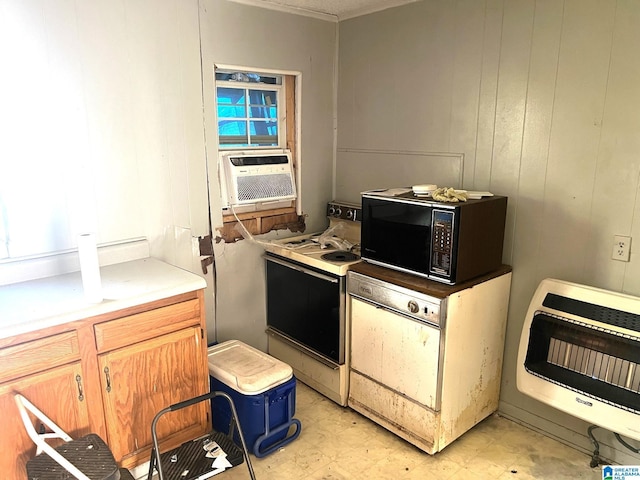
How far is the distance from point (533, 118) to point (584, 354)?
3.79 ft

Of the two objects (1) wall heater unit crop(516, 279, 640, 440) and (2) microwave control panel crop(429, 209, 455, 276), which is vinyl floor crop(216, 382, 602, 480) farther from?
(2) microwave control panel crop(429, 209, 455, 276)

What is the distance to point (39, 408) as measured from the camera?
71.7 inches

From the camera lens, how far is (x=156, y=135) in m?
2.58

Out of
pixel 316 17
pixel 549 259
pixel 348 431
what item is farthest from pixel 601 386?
pixel 316 17

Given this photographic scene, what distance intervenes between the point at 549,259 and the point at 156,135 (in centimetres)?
215

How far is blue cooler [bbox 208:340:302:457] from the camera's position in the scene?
2.38 m

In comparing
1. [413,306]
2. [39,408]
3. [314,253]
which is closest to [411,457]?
[413,306]

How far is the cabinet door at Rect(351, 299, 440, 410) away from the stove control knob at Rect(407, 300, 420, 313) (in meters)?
0.06

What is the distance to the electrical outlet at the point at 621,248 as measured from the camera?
2156 mm

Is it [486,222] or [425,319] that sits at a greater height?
[486,222]

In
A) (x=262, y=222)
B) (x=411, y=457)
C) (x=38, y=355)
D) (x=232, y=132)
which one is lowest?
(x=411, y=457)

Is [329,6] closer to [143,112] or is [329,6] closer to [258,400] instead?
[143,112]

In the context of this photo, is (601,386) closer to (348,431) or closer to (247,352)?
(348,431)

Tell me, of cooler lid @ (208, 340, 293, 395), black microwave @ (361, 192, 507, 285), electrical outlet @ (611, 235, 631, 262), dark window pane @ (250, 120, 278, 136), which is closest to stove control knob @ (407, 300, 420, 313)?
black microwave @ (361, 192, 507, 285)
